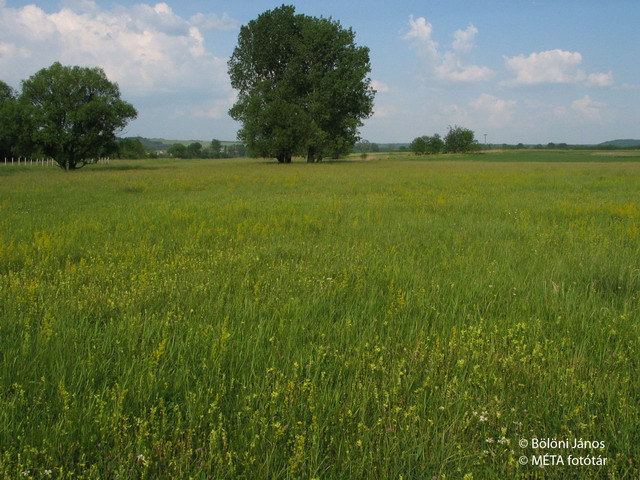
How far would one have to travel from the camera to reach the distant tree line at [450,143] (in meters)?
134

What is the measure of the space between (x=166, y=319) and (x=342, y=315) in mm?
1355

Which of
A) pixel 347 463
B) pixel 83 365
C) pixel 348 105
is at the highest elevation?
pixel 348 105

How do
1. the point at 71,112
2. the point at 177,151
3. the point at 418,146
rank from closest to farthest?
the point at 71,112 → the point at 177,151 → the point at 418,146

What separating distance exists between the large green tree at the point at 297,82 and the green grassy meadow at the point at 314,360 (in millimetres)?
38703

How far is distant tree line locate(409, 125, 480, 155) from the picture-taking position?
441ft

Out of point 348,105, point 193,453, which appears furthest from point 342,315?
point 348,105

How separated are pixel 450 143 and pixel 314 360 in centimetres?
14793

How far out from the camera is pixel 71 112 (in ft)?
110

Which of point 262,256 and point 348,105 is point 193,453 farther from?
point 348,105

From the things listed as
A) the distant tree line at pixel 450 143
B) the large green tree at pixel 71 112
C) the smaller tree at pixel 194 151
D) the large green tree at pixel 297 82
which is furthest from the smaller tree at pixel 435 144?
the large green tree at pixel 71 112

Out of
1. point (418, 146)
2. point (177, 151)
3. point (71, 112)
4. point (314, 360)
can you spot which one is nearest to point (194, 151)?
point (177, 151)

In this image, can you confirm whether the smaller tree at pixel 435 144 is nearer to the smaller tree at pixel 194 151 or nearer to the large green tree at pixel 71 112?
the smaller tree at pixel 194 151

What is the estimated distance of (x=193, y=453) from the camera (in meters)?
1.85

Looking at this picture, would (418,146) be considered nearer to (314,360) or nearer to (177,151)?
(177,151)
